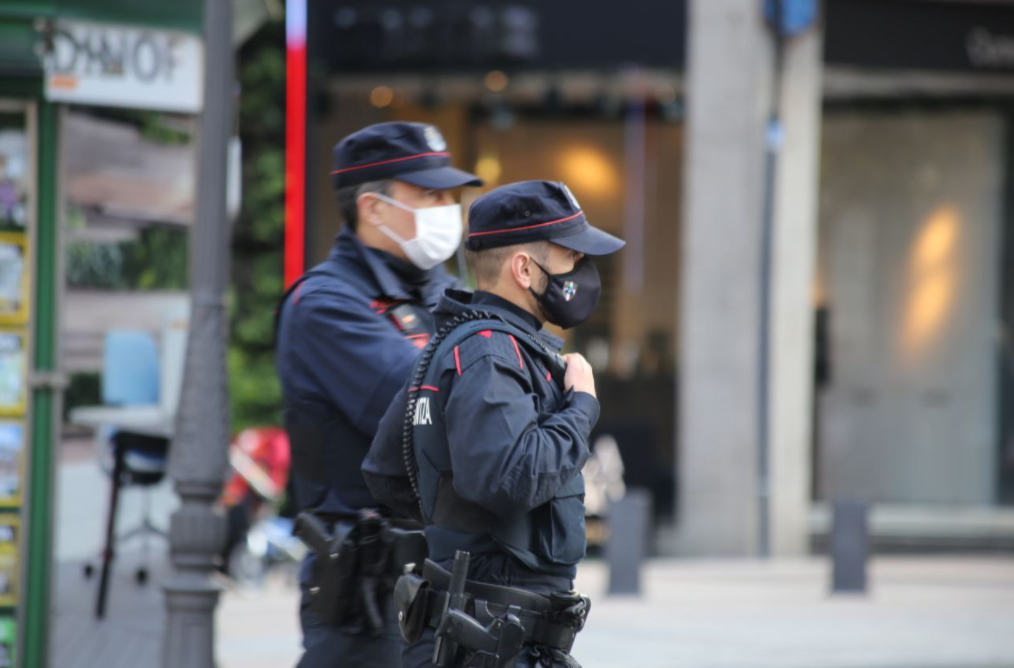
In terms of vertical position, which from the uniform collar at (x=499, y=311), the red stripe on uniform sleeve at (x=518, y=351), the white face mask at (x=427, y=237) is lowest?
the red stripe on uniform sleeve at (x=518, y=351)

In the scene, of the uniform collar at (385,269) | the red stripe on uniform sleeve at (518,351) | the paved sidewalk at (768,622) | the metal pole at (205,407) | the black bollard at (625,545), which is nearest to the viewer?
the red stripe on uniform sleeve at (518,351)

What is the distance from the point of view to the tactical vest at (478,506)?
3.12 metres

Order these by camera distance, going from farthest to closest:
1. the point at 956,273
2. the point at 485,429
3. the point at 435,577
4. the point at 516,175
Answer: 1. the point at 516,175
2. the point at 956,273
3. the point at 435,577
4. the point at 485,429

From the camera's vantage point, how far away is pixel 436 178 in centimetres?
402

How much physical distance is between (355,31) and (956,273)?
670cm

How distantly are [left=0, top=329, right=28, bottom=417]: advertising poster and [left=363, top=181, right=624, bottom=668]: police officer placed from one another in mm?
3550

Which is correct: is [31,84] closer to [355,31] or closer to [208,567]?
[208,567]

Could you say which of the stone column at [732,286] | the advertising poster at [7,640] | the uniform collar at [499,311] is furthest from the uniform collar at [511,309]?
the stone column at [732,286]

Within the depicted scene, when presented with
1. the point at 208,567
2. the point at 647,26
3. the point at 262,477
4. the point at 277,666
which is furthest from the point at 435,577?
the point at 647,26

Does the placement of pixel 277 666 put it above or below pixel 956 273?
below

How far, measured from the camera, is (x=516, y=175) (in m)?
16.5

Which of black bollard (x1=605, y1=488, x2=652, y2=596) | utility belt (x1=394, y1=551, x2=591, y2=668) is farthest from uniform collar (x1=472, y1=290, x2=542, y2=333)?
black bollard (x1=605, y1=488, x2=652, y2=596)

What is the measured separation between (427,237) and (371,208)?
181mm

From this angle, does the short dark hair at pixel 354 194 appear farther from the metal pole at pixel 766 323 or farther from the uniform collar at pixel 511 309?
the metal pole at pixel 766 323
